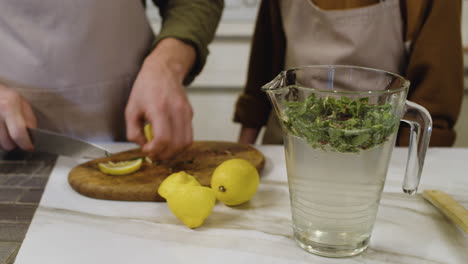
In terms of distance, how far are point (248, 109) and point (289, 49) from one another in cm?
23

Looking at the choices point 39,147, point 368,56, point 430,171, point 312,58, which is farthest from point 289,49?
point 39,147

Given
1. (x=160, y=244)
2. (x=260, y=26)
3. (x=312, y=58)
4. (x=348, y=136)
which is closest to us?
(x=348, y=136)

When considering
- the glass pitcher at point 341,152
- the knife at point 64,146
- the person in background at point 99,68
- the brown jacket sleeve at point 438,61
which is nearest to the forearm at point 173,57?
the person in background at point 99,68

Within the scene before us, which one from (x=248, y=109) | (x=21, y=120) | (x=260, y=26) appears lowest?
(x=248, y=109)

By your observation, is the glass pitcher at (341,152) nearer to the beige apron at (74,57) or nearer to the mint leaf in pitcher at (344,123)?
the mint leaf in pitcher at (344,123)

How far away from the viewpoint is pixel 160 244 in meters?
0.58

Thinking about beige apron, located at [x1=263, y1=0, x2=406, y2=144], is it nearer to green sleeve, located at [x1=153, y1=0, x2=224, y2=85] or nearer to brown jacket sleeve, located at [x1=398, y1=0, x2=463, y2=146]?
brown jacket sleeve, located at [x1=398, y1=0, x2=463, y2=146]

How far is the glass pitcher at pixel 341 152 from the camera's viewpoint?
0.48 m

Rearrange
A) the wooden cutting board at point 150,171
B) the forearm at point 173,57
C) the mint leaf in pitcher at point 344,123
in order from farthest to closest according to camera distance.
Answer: the forearm at point 173,57 < the wooden cutting board at point 150,171 < the mint leaf in pitcher at point 344,123

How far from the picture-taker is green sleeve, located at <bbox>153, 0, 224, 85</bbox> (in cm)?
103

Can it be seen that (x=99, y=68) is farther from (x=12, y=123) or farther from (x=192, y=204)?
(x=192, y=204)

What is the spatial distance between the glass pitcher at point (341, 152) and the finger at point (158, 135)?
34 centimetres

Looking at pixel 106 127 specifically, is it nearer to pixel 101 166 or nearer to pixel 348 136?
pixel 101 166

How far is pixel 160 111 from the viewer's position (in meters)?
0.87
